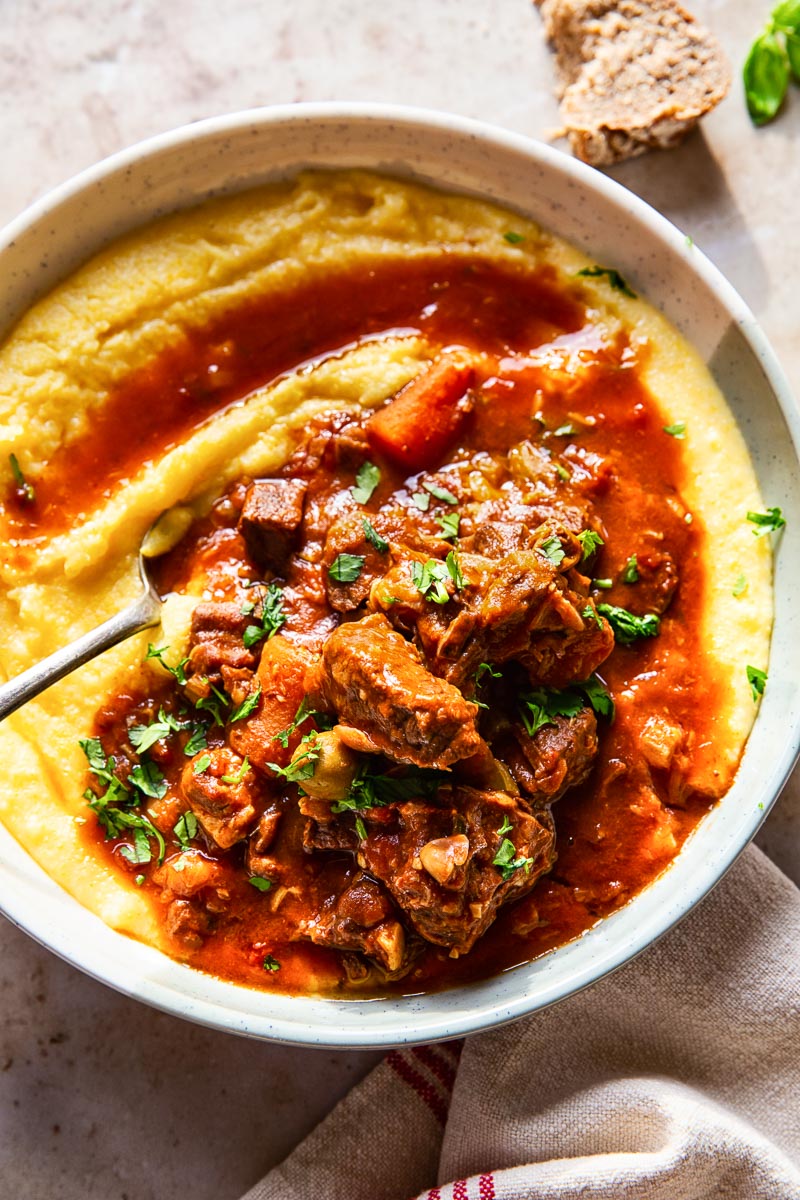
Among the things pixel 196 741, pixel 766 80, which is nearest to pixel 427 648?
pixel 196 741

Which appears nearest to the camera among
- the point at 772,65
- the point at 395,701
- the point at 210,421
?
the point at 395,701

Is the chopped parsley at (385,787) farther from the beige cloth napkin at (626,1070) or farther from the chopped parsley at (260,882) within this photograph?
the beige cloth napkin at (626,1070)

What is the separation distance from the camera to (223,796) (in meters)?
4.91

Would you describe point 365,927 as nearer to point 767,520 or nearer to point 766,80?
point 767,520

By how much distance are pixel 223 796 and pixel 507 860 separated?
134cm

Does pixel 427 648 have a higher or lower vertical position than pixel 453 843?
higher

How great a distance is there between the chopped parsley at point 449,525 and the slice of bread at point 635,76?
7.79ft

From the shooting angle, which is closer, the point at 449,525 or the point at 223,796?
the point at 223,796

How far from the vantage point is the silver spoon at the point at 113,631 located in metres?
4.82

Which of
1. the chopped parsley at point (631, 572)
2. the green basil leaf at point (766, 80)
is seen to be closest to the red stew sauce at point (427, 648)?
the chopped parsley at point (631, 572)

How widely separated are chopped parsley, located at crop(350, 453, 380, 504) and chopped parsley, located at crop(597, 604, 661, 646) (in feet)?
4.17

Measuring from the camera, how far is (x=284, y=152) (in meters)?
5.41

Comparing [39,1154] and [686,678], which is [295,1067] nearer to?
[39,1154]

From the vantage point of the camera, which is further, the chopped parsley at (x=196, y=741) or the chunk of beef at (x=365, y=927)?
the chopped parsley at (x=196, y=741)
